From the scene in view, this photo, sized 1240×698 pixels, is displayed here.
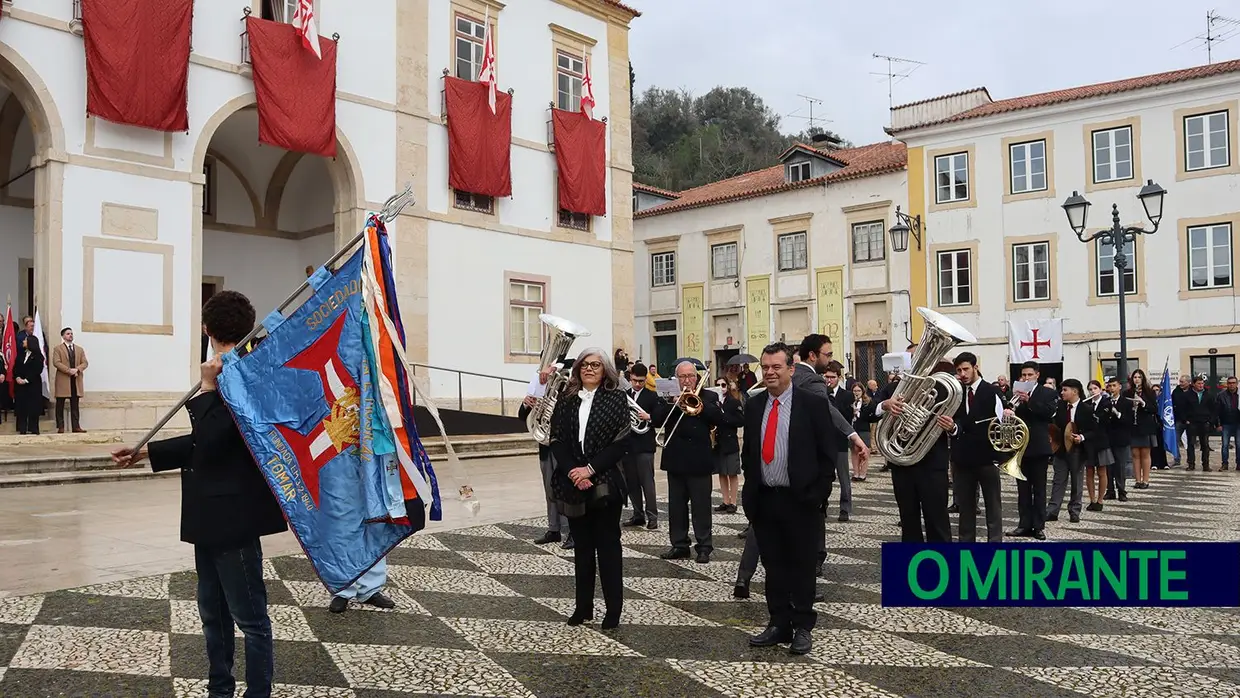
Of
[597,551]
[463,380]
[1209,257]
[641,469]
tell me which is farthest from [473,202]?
[1209,257]

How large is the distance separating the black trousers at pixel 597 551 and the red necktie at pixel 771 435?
0.96 m

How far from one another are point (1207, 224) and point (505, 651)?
88.9 feet

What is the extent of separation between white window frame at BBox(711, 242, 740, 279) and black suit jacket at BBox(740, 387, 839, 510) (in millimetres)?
30161

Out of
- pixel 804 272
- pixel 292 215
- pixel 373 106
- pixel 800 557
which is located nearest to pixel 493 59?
pixel 373 106

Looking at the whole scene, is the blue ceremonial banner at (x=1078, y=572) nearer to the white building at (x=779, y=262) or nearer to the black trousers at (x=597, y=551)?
the black trousers at (x=597, y=551)

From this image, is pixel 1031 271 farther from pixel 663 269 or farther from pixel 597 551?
pixel 597 551

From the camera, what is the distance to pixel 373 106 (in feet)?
66.6

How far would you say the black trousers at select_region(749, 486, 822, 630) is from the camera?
531 cm

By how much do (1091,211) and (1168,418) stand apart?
11.8 m

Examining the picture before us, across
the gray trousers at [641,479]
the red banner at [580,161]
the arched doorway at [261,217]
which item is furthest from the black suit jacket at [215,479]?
the red banner at [580,161]

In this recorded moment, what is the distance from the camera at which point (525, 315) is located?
23484 millimetres

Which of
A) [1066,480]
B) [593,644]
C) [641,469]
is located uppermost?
[641,469]

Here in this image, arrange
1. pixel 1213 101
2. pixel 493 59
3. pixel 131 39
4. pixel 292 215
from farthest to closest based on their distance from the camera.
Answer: pixel 1213 101
pixel 292 215
pixel 493 59
pixel 131 39

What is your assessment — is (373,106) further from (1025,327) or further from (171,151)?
(1025,327)
